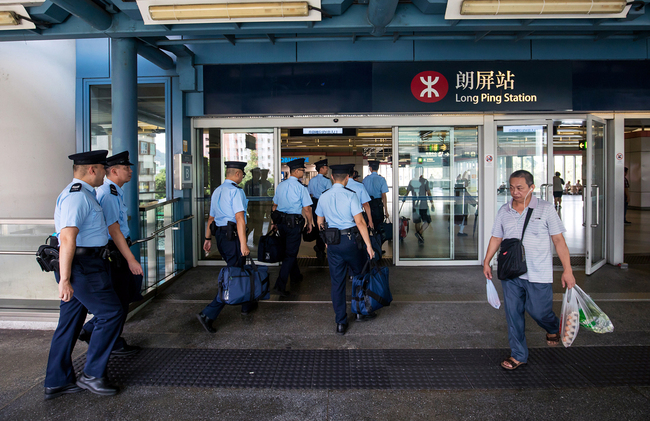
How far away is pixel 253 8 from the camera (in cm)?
399

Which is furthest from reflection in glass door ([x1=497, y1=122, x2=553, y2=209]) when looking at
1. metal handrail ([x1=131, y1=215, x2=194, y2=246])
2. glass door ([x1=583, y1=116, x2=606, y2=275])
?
metal handrail ([x1=131, y1=215, x2=194, y2=246])

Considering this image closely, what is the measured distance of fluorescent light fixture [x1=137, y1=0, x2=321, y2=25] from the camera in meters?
3.95

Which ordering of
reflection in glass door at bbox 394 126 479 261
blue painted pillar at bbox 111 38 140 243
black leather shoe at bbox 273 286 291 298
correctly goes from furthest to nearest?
reflection in glass door at bbox 394 126 479 261 → black leather shoe at bbox 273 286 291 298 → blue painted pillar at bbox 111 38 140 243

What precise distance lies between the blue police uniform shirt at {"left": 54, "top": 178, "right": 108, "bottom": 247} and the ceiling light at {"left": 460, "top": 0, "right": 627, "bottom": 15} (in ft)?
12.2

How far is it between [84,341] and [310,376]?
2114 millimetres

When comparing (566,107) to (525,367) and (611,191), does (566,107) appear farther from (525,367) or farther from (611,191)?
(525,367)

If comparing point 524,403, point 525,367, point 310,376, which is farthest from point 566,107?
point 310,376

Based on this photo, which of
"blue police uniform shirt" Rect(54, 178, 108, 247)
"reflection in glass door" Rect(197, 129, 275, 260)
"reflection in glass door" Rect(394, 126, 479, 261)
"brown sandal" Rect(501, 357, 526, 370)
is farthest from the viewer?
"reflection in glass door" Rect(197, 129, 275, 260)

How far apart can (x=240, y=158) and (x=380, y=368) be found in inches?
173

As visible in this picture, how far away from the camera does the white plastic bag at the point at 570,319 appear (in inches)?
115

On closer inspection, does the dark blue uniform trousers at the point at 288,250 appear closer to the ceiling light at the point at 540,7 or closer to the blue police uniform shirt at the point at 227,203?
the blue police uniform shirt at the point at 227,203

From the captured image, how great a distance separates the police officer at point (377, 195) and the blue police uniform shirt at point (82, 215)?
4406mm

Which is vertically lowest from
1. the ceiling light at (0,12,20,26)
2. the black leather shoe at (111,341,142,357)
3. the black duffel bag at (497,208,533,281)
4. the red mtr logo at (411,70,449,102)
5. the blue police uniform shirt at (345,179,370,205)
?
the black leather shoe at (111,341,142,357)

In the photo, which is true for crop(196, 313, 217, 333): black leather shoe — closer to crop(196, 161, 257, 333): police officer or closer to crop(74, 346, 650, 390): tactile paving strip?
crop(196, 161, 257, 333): police officer
